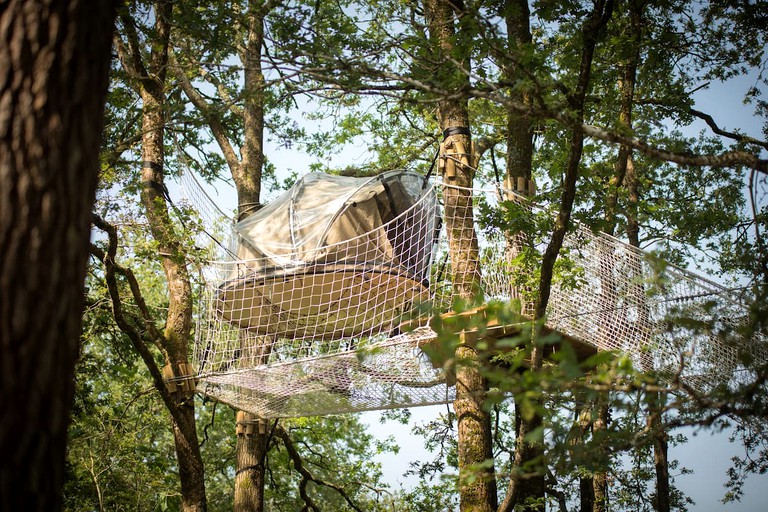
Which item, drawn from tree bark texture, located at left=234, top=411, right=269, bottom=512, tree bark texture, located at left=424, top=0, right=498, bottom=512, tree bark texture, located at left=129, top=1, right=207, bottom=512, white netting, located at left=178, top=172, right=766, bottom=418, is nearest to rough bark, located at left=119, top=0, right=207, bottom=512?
tree bark texture, located at left=129, top=1, right=207, bottom=512

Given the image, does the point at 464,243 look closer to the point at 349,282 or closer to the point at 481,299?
the point at 349,282

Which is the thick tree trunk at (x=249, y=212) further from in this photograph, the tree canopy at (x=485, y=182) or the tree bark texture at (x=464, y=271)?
the tree bark texture at (x=464, y=271)

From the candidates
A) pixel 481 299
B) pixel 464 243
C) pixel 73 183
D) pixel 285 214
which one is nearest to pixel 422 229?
pixel 464 243

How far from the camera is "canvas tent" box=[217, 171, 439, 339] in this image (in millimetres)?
4645

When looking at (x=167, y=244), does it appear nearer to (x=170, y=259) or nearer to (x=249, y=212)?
(x=170, y=259)

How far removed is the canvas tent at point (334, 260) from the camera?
4645 millimetres

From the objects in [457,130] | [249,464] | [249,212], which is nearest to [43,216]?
[457,130]

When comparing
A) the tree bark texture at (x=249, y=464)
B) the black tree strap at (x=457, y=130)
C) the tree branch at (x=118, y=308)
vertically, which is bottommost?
the tree bark texture at (x=249, y=464)

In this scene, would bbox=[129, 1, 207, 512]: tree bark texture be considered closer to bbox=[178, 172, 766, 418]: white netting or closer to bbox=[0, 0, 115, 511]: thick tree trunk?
bbox=[178, 172, 766, 418]: white netting

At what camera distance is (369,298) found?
468 cm

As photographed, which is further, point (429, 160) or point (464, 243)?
point (429, 160)

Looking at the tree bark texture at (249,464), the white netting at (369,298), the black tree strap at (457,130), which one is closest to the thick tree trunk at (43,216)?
the white netting at (369,298)

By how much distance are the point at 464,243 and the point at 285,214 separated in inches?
49.9

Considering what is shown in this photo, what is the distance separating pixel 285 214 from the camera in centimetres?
523
